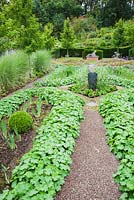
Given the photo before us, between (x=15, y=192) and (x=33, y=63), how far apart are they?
31.3 ft

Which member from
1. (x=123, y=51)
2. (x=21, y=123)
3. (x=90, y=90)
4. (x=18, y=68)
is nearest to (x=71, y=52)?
(x=123, y=51)

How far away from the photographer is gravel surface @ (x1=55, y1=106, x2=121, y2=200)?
3135 millimetres

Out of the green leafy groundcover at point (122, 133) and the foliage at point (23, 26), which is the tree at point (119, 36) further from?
the green leafy groundcover at point (122, 133)

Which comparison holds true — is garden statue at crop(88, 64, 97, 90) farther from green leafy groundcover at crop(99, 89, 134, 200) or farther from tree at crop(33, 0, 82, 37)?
tree at crop(33, 0, 82, 37)

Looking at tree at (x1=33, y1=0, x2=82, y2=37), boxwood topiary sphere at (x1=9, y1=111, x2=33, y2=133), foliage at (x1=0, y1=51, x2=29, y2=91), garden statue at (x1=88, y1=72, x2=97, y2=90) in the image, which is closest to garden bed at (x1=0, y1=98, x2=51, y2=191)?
boxwood topiary sphere at (x1=9, y1=111, x2=33, y2=133)

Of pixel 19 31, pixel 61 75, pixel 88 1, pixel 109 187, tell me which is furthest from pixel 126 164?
pixel 88 1

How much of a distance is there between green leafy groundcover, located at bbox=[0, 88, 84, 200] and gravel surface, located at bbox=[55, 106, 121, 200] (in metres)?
0.14

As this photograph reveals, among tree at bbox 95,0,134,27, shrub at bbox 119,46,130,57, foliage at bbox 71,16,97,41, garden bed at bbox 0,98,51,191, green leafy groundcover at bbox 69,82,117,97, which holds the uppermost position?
tree at bbox 95,0,134,27

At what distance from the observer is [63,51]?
2302 cm

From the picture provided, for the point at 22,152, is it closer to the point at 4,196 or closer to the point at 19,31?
the point at 4,196


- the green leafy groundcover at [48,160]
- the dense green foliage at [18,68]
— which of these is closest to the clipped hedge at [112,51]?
the dense green foliage at [18,68]

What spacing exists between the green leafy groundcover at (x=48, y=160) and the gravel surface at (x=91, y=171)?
14 cm

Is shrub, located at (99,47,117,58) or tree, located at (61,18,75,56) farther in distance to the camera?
shrub, located at (99,47,117,58)

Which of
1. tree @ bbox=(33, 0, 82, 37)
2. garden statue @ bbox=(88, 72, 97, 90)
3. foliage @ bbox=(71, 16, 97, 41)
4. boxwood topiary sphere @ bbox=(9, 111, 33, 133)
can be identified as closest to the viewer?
boxwood topiary sphere @ bbox=(9, 111, 33, 133)
